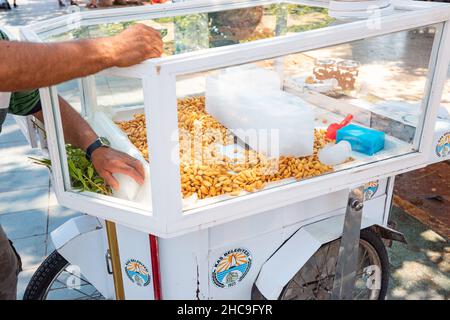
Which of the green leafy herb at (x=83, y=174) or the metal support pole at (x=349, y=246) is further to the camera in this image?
the metal support pole at (x=349, y=246)

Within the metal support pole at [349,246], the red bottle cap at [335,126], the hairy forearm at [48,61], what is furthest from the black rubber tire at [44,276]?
the red bottle cap at [335,126]

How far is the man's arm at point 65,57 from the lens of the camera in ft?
3.81

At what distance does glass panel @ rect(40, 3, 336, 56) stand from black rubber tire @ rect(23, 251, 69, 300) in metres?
0.95

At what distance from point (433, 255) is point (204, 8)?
6.45ft

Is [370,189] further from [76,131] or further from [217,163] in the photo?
[76,131]

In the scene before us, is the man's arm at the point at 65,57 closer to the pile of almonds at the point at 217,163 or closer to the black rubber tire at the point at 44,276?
the pile of almonds at the point at 217,163

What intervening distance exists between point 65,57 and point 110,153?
1.67 ft

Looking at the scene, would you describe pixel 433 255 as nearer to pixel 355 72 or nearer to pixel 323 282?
pixel 323 282

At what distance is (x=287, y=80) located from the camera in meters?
2.01

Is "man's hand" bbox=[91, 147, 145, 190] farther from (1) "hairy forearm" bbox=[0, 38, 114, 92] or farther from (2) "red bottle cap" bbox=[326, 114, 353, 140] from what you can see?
(2) "red bottle cap" bbox=[326, 114, 353, 140]

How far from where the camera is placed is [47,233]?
3068 mm

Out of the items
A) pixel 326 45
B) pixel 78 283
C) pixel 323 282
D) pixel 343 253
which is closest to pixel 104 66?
pixel 326 45

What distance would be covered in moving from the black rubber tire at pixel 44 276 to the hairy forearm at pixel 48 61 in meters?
1.05

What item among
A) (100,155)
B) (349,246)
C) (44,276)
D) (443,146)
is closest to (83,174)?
(100,155)
